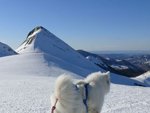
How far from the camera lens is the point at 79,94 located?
24.9ft

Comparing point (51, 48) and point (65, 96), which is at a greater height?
point (65, 96)

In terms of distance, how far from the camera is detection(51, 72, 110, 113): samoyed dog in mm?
7230

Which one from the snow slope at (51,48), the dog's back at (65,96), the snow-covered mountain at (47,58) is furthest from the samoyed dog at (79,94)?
the snow slope at (51,48)

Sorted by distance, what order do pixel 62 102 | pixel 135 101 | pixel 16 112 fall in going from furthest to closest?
pixel 135 101, pixel 16 112, pixel 62 102

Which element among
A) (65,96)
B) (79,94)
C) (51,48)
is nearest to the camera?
(65,96)

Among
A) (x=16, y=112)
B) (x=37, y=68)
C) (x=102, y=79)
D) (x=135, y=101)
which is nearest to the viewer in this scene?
(x=102, y=79)

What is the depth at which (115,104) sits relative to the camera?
14383 millimetres

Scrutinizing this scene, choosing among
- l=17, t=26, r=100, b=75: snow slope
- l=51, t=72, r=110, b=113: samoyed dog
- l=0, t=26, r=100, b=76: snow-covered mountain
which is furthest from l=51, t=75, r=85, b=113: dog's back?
l=17, t=26, r=100, b=75: snow slope

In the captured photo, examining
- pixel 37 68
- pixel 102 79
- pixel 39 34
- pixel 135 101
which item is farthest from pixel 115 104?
pixel 39 34

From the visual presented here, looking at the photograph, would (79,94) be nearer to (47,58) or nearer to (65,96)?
(65,96)

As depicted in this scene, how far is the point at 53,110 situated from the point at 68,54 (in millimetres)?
92232

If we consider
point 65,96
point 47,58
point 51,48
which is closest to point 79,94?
point 65,96

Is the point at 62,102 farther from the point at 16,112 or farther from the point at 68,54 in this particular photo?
the point at 68,54

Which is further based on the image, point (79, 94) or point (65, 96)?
point (79, 94)
